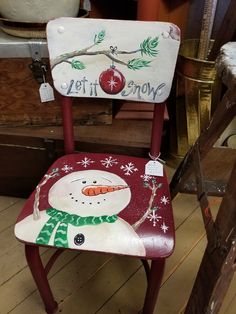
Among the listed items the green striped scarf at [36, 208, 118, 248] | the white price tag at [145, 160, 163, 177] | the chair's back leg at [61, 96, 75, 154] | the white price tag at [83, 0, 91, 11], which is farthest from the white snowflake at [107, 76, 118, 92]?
the white price tag at [83, 0, 91, 11]

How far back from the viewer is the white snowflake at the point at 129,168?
2.58ft

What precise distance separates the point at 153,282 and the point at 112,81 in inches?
19.0

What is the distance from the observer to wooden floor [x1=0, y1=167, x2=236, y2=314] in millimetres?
881

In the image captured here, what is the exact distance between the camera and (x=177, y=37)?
28.3 inches

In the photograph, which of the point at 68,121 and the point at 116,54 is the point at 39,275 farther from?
the point at 116,54

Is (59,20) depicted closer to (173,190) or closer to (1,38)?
(1,38)

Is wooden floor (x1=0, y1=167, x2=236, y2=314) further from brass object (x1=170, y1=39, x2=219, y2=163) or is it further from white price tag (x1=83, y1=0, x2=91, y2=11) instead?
white price tag (x1=83, y1=0, x2=91, y2=11)

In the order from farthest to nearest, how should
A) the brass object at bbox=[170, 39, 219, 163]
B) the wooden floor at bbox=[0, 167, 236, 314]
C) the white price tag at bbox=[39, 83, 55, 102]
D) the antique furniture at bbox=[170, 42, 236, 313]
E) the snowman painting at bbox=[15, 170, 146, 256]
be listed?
the brass object at bbox=[170, 39, 219, 163]
the white price tag at bbox=[39, 83, 55, 102]
the wooden floor at bbox=[0, 167, 236, 314]
the snowman painting at bbox=[15, 170, 146, 256]
the antique furniture at bbox=[170, 42, 236, 313]

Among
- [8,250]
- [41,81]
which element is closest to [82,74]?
[41,81]

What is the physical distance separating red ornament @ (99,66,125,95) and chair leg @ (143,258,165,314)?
0.42 m

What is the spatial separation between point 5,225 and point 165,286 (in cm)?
58

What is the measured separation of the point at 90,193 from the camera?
0.71 m

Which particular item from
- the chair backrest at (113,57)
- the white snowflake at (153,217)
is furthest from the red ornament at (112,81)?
the white snowflake at (153,217)

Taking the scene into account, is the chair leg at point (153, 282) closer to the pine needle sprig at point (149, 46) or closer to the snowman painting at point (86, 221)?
the snowman painting at point (86, 221)
